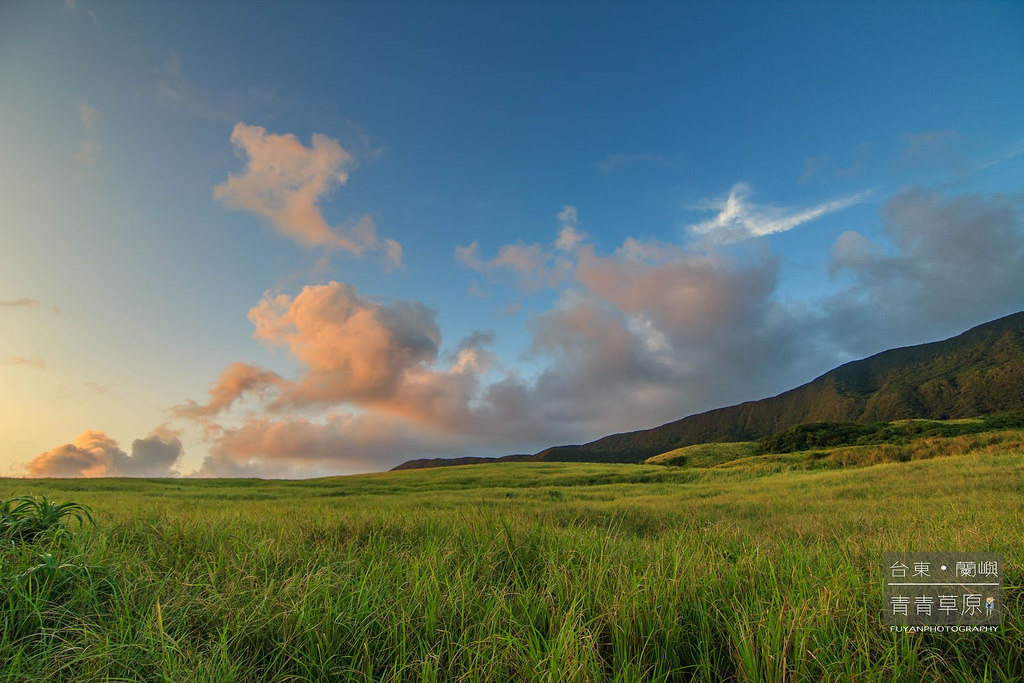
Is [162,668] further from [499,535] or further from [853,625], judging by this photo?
[853,625]

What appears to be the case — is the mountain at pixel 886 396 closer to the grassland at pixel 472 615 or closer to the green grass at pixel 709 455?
the green grass at pixel 709 455

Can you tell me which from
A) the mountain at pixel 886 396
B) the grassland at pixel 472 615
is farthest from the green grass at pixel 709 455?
the grassland at pixel 472 615

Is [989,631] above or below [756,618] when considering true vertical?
below

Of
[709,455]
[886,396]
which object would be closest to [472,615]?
[709,455]

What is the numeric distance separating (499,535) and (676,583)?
165 centimetres

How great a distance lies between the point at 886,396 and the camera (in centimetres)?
12269

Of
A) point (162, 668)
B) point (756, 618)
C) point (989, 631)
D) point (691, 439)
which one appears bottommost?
point (691, 439)

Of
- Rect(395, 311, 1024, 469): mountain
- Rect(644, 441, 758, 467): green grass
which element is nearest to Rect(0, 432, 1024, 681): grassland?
Rect(644, 441, 758, 467): green grass

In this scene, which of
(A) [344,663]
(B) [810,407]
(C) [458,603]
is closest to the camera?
(A) [344,663]

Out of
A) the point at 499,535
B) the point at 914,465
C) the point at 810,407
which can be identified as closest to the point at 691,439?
the point at 810,407

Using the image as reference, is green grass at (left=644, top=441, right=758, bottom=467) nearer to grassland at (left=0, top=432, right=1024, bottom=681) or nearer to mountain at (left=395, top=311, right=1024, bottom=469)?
mountain at (left=395, top=311, right=1024, bottom=469)

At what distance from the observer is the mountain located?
339 ft

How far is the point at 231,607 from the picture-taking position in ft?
9.12

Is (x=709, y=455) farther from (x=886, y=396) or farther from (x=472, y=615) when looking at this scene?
(x=886, y=396)
